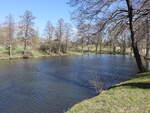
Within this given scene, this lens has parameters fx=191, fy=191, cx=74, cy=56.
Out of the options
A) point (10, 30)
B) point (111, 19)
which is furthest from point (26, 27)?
point (111, 19)

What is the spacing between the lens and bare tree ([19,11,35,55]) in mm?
43375

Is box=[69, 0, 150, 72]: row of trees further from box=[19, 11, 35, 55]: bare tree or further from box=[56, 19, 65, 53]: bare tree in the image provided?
box=[56, 19, 65, 53]: bare tree

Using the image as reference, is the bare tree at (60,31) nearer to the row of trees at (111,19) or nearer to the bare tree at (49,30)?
the bare tree at (49,30)

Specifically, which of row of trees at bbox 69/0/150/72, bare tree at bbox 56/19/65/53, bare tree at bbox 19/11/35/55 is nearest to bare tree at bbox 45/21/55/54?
bare tree at bbox 56/19/65/53

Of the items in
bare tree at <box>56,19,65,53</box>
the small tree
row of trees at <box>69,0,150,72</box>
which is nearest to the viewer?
row of trees at <box>69,0,150,72</box>

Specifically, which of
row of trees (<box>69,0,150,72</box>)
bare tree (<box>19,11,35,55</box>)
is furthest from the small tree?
row of trees (<box>69,0,150,72</box>)

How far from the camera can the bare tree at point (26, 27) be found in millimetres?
43375

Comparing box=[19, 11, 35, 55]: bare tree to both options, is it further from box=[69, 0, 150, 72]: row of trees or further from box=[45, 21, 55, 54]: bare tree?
box=[69, 0, 150, 72]: row of trees

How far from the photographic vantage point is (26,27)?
43.9 meters

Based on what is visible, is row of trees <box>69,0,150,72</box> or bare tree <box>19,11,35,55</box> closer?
row of trees <box>69,0,150,72</box>

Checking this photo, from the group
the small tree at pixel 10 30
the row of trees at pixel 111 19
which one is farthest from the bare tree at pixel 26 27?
the row of trees at pixel 111 19

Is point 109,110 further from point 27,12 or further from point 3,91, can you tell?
point 27,12

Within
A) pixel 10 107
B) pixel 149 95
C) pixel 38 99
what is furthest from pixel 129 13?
pixel 10 107

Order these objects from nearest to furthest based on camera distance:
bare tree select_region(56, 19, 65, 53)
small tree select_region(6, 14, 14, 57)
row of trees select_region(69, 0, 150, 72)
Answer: row of trees select_region(69, 0, 150, 72)
small tree select_region(6, 14, 14, 57)
bare tree select_region(56, 19, 65, 53)
